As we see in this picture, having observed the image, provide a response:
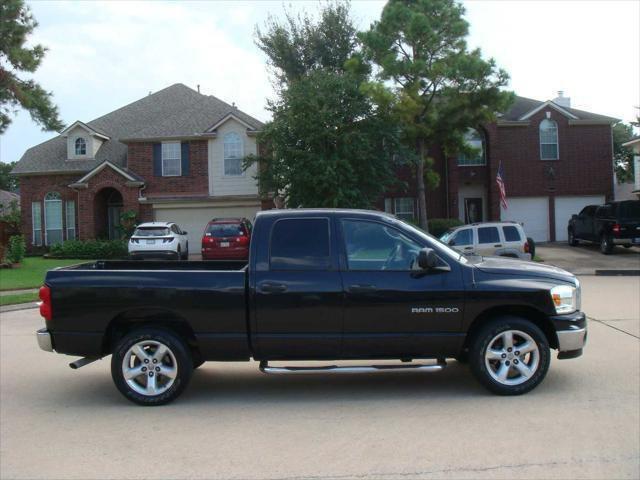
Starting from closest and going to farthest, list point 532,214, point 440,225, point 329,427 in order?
point 329,427
point 440,225
point 532,214

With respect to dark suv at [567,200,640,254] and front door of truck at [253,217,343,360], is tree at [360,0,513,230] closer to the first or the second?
dark suv at [567,200,640,254]

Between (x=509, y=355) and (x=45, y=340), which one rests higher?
(x=45, y=340)

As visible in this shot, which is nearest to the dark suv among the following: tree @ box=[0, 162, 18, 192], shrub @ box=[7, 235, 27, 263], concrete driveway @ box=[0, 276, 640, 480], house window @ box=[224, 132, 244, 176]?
house window @ box=[224, 132, 244, 176]

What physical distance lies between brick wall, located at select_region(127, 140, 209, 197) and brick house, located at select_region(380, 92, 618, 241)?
1044 cm

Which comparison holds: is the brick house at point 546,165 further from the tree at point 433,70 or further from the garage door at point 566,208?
the tree at point 433,70

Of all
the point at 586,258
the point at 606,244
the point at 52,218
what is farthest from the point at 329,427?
the point at 52,218

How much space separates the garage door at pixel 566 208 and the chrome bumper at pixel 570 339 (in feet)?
85.5

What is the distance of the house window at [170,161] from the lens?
→ 98.4ft

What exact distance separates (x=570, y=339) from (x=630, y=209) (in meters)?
19.2

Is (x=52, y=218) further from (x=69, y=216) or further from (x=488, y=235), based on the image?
(x=488, y=235)

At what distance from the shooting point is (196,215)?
3009 cm

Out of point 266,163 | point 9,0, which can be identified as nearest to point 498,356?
point 266,163

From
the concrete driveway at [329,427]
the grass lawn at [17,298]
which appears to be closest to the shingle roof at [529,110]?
the grass lawn at [17,298]

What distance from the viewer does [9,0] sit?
78.4 ft
